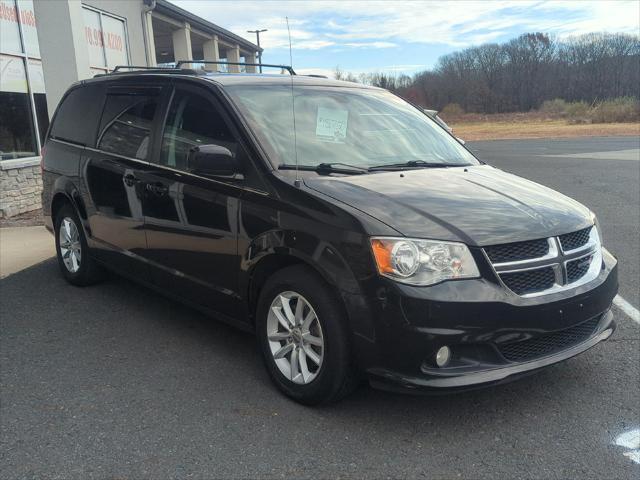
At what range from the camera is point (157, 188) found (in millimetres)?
4168

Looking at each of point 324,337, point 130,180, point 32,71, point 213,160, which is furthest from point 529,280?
point 32,71

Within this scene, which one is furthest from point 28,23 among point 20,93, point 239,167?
point 239,167

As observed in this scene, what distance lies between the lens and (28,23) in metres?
11.2

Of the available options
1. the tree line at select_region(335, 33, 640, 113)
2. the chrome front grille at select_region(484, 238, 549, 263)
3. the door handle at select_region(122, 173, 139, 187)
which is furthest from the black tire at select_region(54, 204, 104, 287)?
the tree line at select_region(335, 33, 640, 113)

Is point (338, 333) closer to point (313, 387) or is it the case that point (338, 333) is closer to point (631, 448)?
point (313, 387)

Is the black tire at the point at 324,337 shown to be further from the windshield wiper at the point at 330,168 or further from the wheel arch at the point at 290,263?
the windshield wiper at the point at 330,168

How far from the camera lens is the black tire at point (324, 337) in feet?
9.87

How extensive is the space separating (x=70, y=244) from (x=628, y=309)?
4.99m

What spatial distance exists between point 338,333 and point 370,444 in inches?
22.6

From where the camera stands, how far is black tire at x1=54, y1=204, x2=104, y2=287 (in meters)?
5.39

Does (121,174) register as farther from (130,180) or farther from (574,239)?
(574,239)

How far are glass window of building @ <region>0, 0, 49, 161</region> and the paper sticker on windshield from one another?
26.8 ft

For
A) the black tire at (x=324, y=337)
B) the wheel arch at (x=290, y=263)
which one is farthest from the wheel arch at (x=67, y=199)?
the black tire at (x=324, y=337)

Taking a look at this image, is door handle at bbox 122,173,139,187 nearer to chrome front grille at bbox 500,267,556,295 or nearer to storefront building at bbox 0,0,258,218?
chrome front grille at bbox 500,267,556,295
